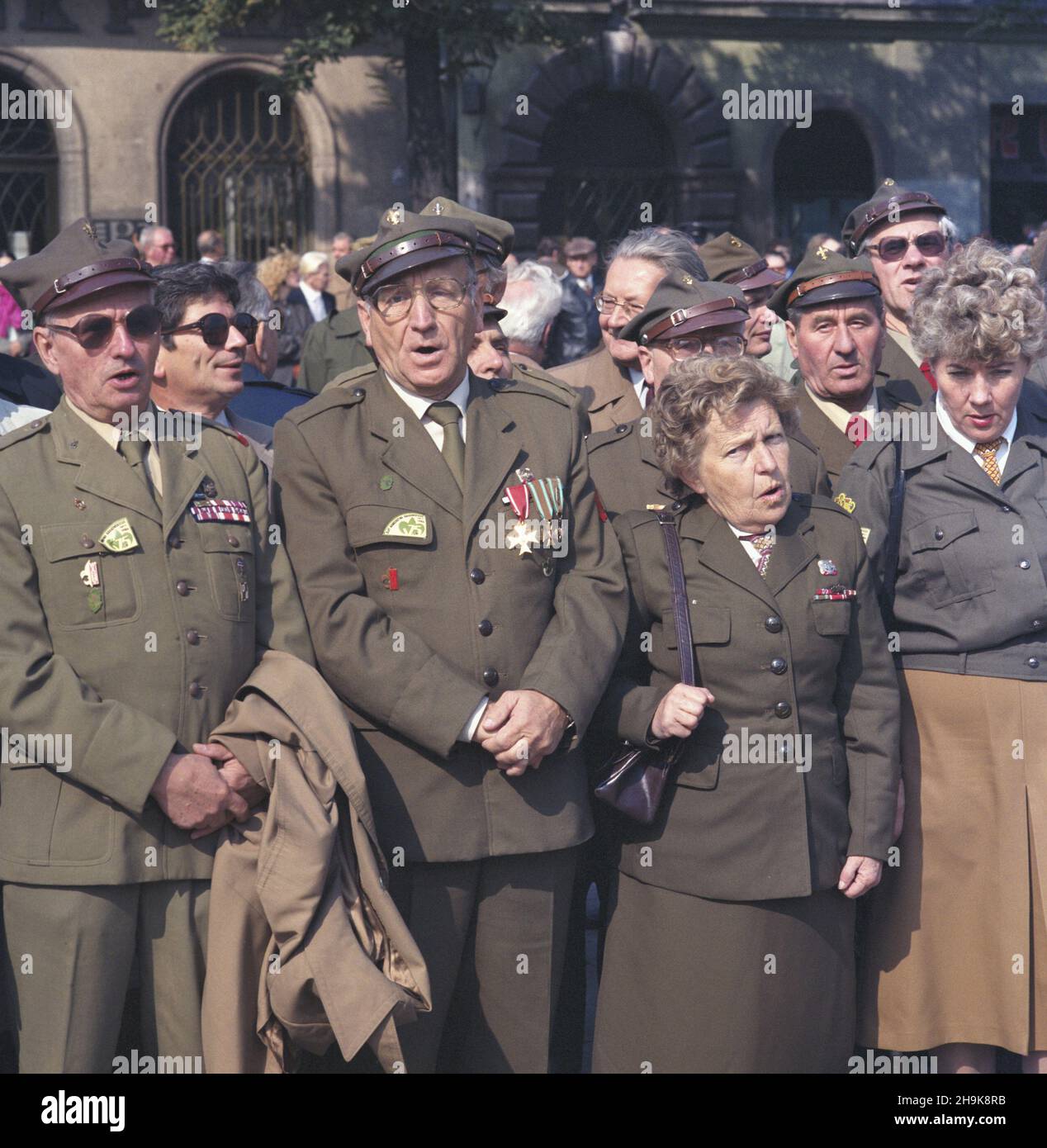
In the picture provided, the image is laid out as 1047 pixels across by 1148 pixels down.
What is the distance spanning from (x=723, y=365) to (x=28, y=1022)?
212 cm

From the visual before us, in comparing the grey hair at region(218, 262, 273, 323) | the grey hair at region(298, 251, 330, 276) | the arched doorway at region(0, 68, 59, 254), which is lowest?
the grey hair at region(218, 262, 273, 323)

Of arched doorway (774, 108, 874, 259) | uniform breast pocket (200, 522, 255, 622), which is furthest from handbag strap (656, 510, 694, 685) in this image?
arched doorway (774, 108, 874, 259)

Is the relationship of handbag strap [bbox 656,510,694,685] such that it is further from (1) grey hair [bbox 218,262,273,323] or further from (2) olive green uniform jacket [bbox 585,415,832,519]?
(1) grey hair [bbox 218,262,273,323]

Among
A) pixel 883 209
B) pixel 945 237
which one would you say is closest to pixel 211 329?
pixel 883 209

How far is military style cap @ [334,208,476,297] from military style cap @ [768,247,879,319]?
1256 mm

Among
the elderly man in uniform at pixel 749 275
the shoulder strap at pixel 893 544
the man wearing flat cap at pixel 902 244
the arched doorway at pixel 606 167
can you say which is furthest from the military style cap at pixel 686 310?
the arched doorway at pixel 606 167

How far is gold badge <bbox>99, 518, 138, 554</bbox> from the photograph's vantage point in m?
3.66

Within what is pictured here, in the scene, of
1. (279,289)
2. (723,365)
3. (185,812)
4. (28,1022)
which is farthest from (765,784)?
(279,289)

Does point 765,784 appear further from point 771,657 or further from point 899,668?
point 899,668

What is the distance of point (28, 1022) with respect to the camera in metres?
3.62

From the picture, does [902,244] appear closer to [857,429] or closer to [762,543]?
[857,429]

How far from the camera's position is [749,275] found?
6035 millimetres

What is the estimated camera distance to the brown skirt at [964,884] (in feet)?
14.2

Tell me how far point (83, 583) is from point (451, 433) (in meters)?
0.94
